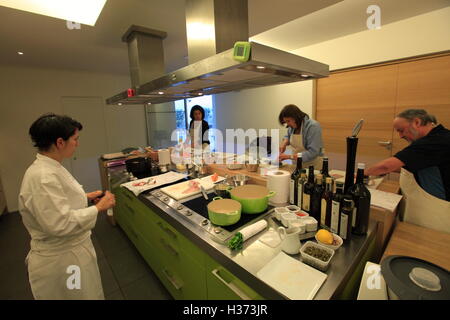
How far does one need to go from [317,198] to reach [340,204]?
0.50ft

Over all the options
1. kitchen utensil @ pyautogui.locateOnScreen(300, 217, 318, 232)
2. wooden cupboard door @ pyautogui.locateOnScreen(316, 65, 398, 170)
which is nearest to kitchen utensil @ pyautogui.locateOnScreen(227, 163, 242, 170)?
kitchen utensil @ pyautogui.locateOnScreen(300, 217, 318, 232)

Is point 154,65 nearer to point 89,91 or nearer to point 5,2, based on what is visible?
point 5,2

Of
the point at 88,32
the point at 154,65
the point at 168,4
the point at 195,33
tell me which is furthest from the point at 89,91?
the point at 195,33

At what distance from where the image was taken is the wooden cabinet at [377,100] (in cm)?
221

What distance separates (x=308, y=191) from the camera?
3.65ft

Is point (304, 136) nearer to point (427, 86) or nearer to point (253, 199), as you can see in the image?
point (253, 199)

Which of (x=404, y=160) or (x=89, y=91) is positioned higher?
(x=89, y=91)

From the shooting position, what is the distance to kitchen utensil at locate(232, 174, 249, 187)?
153 centimetres

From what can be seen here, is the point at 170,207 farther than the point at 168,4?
No

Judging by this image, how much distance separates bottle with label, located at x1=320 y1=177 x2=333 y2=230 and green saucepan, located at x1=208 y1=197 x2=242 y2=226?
421 millimetres

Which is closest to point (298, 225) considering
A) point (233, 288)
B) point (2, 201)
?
point (233, 288)

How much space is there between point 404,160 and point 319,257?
3.01ft

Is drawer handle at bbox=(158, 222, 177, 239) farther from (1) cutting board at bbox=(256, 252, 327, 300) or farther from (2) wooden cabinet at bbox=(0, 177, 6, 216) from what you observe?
(2) wooden cabinet at bbox=(0, 177, 6, 216)

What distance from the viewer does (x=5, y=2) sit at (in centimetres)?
147
